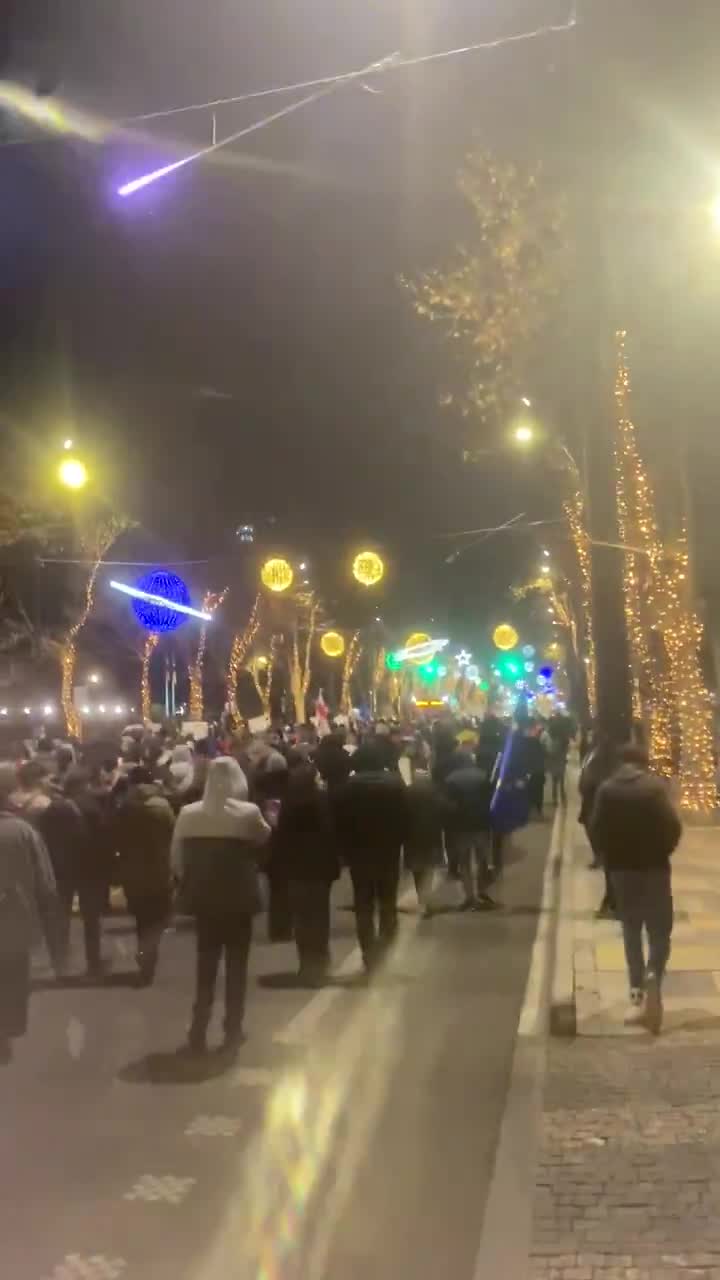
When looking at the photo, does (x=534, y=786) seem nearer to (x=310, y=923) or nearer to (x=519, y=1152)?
(x=310, y=923)

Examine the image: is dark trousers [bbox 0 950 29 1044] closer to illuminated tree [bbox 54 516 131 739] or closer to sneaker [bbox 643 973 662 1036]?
sneaker [bbox 643 973 662 1036]

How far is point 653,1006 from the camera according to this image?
836cm

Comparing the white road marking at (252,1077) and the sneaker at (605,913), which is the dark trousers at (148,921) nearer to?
the white road marking at (252,1077)

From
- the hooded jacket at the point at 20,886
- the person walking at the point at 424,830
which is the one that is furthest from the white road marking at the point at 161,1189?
the person walking at the point at 424,830

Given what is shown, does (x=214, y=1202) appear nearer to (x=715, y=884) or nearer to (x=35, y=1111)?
(x=35, y=1111)

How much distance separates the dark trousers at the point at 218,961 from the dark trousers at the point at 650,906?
2.42 meters

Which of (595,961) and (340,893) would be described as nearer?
(595,961)

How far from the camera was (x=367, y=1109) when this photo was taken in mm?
6984

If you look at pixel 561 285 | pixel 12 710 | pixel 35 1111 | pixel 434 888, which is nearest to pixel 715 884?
pixel 434 888

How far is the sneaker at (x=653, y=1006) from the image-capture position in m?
8.32

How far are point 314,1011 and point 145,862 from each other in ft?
6.02

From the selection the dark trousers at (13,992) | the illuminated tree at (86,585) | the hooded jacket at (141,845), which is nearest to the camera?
the dark trousers at (13,992)

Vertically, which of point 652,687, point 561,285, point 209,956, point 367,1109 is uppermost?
point 561,285

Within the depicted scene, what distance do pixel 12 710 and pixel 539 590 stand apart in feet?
64.1
